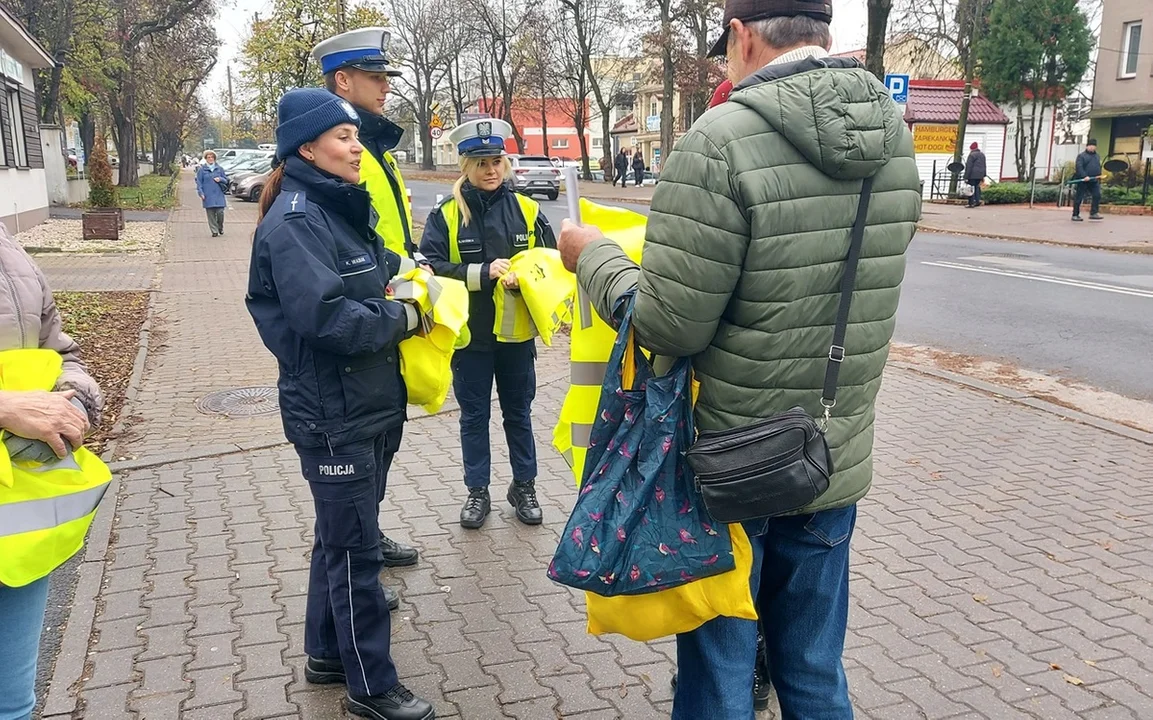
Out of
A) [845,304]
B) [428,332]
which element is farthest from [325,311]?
[845,304]

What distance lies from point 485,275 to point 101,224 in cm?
1751

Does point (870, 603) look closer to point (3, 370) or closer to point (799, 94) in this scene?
point (799, 94)

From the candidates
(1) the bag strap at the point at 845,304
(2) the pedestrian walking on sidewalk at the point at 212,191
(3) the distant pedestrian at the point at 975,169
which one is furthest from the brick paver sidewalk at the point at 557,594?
(3) the distant pedestrian at the point at 975,169

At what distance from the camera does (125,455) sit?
19.4ft

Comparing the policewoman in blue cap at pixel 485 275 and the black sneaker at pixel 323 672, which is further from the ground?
the policewoman in blue cap at pixel 485 275

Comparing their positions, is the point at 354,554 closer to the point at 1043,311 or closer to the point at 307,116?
the point at 307,116

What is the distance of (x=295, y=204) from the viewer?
9.11ft

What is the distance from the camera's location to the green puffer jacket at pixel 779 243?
1992 millimetres

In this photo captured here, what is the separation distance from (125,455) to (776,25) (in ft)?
17.4

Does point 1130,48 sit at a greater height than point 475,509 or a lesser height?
greater

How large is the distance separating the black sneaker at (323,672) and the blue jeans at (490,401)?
1607 millimetres

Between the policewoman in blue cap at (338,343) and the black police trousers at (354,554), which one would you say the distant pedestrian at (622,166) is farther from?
the black police trousers at (354,554)

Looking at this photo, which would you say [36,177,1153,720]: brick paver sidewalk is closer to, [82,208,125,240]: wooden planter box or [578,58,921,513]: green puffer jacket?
[578,58,921,513]: green puffer jacket

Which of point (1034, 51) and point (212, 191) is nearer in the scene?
point (212, 191)
